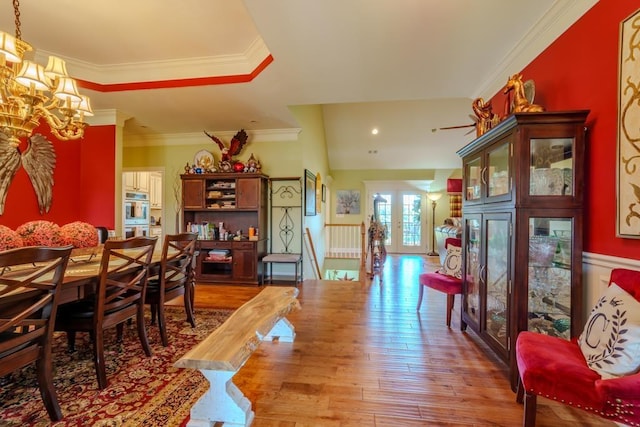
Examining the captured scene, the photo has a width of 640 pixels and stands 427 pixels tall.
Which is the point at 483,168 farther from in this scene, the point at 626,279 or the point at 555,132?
the point at 626,279

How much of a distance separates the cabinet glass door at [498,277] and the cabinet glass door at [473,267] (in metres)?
0.15

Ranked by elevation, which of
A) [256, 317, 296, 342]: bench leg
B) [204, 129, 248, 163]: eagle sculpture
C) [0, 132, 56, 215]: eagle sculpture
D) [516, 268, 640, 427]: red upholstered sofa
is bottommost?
[256, 317, 296, 342]: bench leg

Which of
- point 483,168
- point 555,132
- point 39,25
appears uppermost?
point 39,25

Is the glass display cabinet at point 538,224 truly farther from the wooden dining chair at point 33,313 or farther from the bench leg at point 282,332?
the wooden dining chair at point 33,313

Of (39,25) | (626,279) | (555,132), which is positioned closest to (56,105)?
(39,25)

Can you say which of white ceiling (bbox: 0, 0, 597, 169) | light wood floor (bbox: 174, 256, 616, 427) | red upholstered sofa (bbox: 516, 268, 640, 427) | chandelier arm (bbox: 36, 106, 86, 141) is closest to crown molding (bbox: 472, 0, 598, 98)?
white ceiling (bbox: 0, 0, 597, 169)

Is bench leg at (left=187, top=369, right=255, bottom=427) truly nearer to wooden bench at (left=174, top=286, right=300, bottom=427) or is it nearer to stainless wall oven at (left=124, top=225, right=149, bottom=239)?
wooden bench at (left=174, top=286, right=300, bottom=427)

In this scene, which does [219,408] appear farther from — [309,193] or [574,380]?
[309,193]

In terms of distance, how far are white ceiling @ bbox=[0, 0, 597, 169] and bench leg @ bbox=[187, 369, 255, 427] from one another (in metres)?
2.55

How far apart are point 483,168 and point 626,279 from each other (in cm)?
116

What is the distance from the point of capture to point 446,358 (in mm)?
2258

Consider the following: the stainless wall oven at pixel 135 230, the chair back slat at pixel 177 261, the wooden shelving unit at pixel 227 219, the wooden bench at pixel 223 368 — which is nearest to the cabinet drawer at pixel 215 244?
the wooden shelving unit at pixel 227 219

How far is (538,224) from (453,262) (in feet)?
4.39

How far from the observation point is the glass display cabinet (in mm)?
1758
